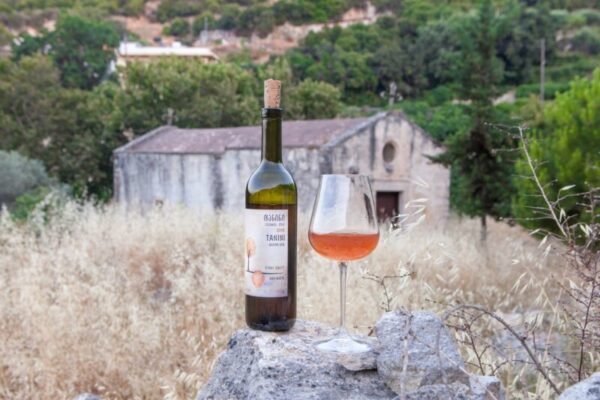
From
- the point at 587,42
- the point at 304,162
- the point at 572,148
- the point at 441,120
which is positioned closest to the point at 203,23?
the point at 587,42

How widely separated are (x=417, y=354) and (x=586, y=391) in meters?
0.50

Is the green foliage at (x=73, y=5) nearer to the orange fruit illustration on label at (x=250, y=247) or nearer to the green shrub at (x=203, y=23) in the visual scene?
the green shrub at (x=203, y=23)

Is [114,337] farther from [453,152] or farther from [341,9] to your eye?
[341,9]

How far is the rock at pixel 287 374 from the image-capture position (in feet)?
6.04

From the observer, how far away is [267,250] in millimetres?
2021

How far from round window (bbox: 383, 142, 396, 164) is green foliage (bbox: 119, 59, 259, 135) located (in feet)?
32.9

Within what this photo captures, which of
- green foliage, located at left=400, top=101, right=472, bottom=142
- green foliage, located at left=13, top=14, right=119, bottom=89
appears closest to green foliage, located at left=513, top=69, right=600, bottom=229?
green foliage, located at left=400, top=101, right=472, bottom=142

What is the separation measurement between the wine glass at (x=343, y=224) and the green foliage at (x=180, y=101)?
882 inches

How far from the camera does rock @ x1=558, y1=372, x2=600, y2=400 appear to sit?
4.31ft

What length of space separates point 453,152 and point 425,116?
21221 millimetres

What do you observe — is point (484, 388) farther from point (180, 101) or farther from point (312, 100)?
point (312, 100)

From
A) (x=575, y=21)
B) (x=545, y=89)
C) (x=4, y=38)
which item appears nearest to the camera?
(x=545, y=89)

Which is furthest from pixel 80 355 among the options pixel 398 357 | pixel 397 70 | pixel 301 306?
pixel 397 70

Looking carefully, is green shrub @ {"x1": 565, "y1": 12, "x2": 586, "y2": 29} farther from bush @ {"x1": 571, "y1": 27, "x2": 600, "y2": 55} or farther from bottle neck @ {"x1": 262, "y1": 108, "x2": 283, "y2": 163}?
bottle neck @ {"x1": 262, "y1": 108, "x2": 283, "y2": 163}
